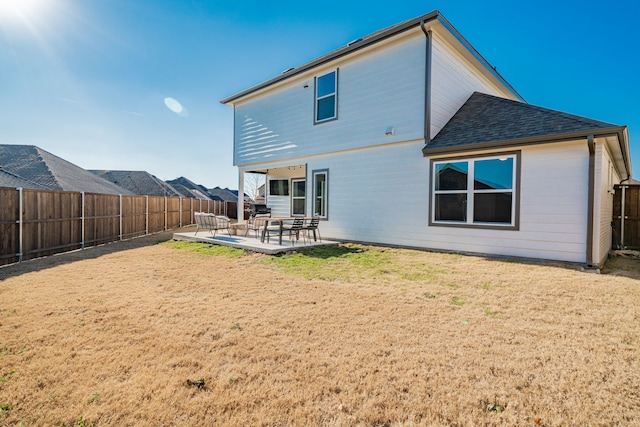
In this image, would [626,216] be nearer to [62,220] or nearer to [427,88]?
[427,88]

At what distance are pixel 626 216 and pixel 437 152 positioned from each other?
7679 millimetres

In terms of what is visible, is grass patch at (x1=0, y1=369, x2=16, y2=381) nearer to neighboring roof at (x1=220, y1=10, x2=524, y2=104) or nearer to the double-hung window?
neighboring roof at (x1=220, y1=10, x2=524, y2=104)

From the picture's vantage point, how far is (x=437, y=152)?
7973 millimetres

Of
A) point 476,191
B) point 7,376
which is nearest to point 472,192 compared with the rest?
point 476,191

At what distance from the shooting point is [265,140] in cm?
1289

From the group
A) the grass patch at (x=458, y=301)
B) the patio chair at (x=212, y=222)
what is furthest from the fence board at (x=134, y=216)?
the grass patch at (x=458, y=301)

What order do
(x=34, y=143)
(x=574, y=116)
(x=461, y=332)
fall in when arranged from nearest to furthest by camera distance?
(x=461, y=332), (x=574, y=116), (x=34, y=143)

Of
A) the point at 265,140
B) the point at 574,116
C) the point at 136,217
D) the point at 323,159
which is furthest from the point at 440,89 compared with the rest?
the point at 136,217

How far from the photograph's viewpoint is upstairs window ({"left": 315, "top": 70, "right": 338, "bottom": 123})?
10.4 m

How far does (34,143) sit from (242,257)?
31292 millimetres

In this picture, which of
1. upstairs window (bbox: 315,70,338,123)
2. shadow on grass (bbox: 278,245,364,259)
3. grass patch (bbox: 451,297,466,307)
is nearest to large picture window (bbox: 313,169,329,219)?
upstairs window (bbox: 315,70,338,123)

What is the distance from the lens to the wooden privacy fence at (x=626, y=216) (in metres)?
9.83

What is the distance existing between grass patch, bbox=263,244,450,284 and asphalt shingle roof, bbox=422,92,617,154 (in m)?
3.26

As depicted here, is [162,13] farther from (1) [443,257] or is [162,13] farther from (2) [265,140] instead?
(1) [443,257]
